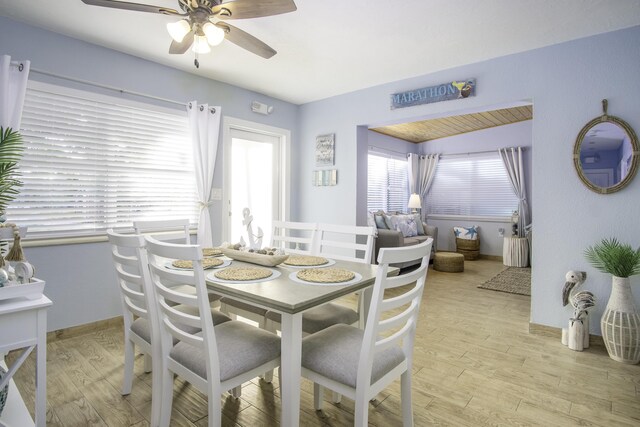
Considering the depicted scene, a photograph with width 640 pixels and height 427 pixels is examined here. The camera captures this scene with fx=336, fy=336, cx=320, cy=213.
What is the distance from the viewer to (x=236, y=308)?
7.16 feet

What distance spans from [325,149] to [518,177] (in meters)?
4.13

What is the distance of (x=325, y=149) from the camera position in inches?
173

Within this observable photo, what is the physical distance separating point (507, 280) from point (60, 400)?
5110 millimetres

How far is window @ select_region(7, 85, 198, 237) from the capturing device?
2623 millimetres

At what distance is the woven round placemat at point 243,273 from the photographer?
1.65 m

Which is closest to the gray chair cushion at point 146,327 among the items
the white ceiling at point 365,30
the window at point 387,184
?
the white ceiling at point 365,30

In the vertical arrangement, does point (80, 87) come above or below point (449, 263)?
above

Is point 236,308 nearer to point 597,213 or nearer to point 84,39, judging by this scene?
point 84,39

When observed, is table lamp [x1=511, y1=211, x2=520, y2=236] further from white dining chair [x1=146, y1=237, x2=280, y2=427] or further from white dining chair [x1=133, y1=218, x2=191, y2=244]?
white dining chair [x1=146, y1=237, x2=280, y2=427]

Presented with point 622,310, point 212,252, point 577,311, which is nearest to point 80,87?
point 212,252

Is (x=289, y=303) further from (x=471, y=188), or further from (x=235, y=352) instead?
(x=471, y=188)

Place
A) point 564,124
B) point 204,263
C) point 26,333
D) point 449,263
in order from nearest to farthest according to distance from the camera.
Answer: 1. point 26,333
2. point 204,263
3. point 564,124
4. point 449,263

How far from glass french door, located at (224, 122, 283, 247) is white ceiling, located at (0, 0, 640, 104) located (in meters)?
0.93

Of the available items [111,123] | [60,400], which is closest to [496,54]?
[111,123]
